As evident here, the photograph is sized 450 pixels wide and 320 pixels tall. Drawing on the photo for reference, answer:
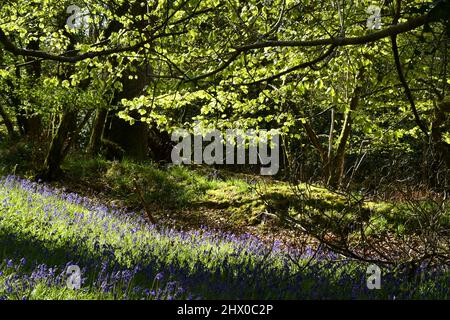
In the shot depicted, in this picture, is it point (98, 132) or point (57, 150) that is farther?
point (98, 132)

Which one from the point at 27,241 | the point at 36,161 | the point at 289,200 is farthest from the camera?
the point at 36,161

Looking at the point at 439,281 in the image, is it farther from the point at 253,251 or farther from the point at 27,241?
the point at 27,241

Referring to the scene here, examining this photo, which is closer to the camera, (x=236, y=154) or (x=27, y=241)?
(x=27, y=241)

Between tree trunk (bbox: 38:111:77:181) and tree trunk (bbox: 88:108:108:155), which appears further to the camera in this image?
tree trunk (bbox: 88:108:108:155)

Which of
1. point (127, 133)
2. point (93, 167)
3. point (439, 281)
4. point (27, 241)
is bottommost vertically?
point (439, 281)

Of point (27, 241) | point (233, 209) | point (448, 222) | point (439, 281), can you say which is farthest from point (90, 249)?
point (448, 222)

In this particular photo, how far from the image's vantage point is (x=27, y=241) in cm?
484

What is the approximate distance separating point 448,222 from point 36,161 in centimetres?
1062

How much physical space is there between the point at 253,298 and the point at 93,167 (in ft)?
38.0

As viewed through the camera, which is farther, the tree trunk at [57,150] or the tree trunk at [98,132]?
the tree trunk at [98,132]

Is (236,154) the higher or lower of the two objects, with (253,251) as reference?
higher

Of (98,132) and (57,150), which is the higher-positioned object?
(98,132)

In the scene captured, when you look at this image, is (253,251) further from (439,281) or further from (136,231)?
(439,281)
